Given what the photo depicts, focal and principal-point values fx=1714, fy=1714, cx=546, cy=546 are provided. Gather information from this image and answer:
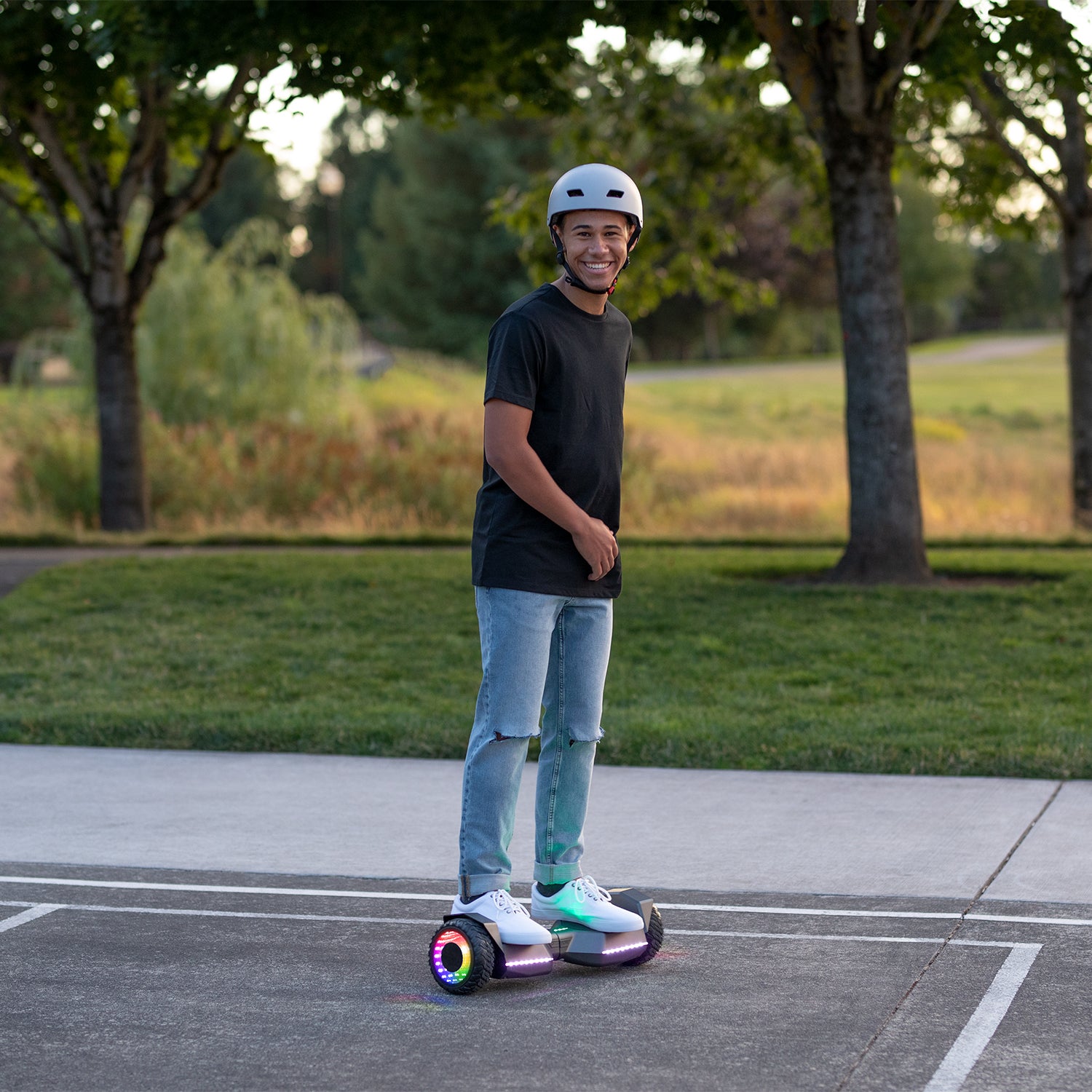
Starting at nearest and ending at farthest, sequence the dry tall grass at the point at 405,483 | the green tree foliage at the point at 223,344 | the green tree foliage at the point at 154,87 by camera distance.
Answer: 1. the green tree foliage at the point at 154,87
2. the dry tall grass at the point at 405,483
3. the green tree foliage at the point at 223,344

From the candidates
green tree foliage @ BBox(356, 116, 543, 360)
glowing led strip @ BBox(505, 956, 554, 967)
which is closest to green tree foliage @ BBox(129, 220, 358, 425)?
glowing led strip @ BBox(505, 956, 554, 967)

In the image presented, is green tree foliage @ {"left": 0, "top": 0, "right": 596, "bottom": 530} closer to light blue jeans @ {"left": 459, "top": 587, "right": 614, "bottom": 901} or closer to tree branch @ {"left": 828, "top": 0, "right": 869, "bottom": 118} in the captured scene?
tree branch @ {"left": 828, "top": 0, "right": 869, "bottom": 118}

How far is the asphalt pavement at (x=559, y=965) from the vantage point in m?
3.87

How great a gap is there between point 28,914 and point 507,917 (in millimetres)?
1625

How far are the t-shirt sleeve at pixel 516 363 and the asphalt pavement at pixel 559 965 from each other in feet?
5.07

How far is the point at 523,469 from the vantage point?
14.3 ft

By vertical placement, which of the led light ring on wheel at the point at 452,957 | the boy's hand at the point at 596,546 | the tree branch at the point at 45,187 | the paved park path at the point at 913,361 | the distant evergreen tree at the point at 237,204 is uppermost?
the distant evergreen tree at the point at 237,204

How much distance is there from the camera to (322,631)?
10773 millimetres

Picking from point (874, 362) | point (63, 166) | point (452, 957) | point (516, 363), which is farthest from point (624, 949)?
point (63, 166)

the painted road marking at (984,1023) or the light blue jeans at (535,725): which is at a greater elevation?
the light blue jeans at (535,725)

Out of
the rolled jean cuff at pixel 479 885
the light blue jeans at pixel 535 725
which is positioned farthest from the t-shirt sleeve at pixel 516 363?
the rolled jean cuff at pixel 479 885

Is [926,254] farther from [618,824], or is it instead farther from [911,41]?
[618,824]

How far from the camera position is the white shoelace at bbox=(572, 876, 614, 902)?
4.62 m

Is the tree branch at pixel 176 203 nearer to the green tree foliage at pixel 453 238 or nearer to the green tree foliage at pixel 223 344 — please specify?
the green tree foliage at pixel 223 344
